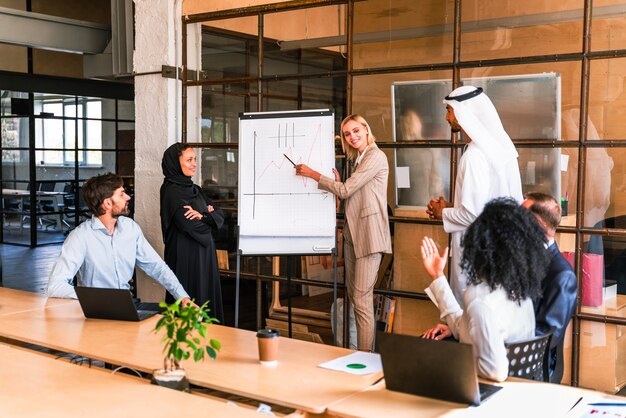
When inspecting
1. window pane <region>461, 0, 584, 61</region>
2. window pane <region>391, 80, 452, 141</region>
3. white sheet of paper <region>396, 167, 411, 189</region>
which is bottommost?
white sheet of paper <region>396, 167, 411, 189</region>

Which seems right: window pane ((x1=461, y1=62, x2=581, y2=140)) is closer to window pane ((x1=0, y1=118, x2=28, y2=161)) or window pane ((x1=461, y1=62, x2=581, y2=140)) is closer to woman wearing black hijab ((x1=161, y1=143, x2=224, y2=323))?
woman wearing black hijab ((x1=161, y1=143, x2=224, y2=323))

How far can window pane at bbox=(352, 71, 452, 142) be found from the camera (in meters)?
4.82

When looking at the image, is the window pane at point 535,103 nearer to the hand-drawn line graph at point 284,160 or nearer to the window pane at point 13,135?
the hand-drawn line graph at point 284,160

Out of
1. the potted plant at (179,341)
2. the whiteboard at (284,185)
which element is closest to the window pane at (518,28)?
the whiteboard at (284,185)

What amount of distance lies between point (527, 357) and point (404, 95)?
2425 mm

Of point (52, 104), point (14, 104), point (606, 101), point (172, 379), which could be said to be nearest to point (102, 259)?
point (172, 379)

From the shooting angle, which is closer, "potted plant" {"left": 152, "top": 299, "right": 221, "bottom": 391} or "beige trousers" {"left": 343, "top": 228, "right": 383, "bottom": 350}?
"potted plant" {"left": 152, "top": 299, "right": 221, "bottom": 391}

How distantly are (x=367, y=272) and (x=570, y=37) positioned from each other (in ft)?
5.84

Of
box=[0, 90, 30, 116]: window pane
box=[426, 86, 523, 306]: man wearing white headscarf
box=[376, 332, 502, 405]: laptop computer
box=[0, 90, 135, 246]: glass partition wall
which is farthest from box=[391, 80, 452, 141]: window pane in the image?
box=[0, 90, 30, 116]: window pane

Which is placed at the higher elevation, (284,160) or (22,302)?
(284,160)

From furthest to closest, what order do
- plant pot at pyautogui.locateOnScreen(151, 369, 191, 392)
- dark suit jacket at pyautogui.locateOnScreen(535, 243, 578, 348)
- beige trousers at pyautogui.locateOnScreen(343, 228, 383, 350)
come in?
beige trousers at pyautogui.locateOnScreen(343, 228, 383, 350) → dark suit jacket at pyautogui.locateOnScreen(535, 243, 578, 348) → plant pot at pyautogui.locateOnScreen(151, 369, 191, 392)

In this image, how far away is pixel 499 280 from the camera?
8.62 ft

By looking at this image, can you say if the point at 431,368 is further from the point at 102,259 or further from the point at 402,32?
the point at 402,32

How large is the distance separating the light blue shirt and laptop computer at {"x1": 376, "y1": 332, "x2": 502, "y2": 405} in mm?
2158
